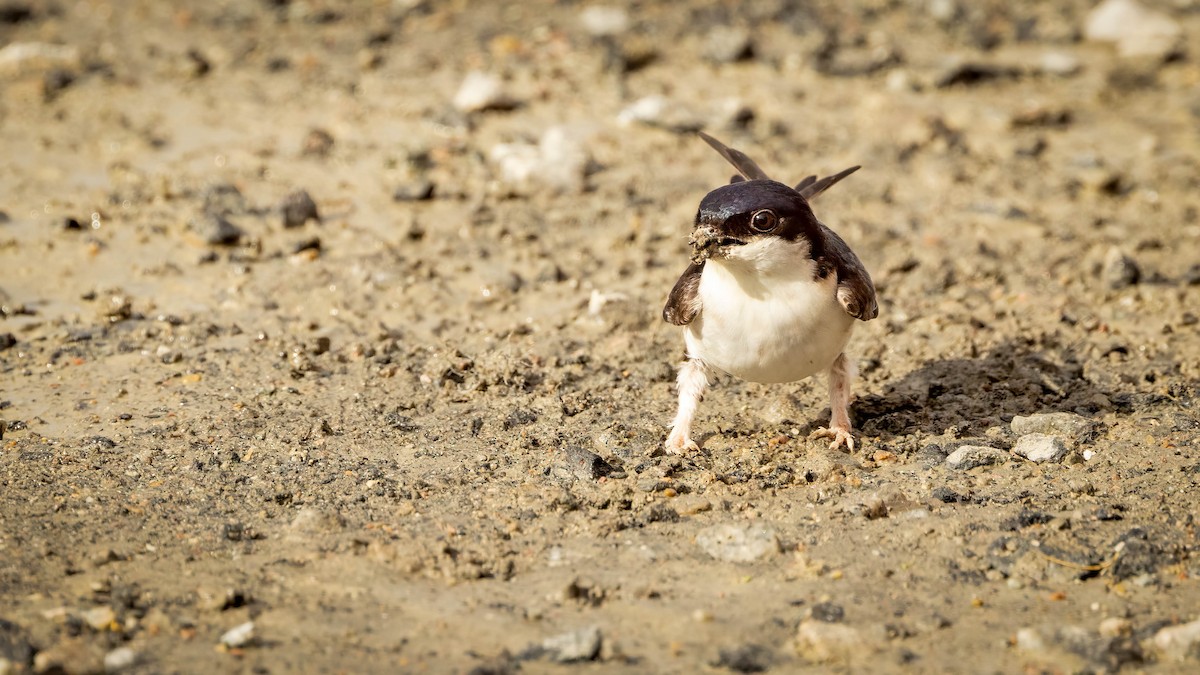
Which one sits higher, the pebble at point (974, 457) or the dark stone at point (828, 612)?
the dark stone at point (828, 612)

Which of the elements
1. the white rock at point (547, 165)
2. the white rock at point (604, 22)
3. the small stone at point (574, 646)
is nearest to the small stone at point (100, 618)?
the small stone at point (574, 646)

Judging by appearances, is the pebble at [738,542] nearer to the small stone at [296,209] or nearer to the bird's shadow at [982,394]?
the bird's shadow at [982,394]

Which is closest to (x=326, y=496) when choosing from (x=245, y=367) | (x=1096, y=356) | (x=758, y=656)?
(x=245, y=367)

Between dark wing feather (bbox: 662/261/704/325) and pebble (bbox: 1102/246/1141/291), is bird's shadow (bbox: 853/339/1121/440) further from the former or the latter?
dark wing feather (bbox: 662/261/704/325)

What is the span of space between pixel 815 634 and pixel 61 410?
3.78 m

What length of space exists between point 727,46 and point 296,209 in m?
4.12

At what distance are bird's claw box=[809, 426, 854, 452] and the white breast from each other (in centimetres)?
48

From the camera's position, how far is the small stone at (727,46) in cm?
1032

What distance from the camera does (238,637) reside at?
4.18 m

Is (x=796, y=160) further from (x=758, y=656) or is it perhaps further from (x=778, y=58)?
(x=758, y=656)

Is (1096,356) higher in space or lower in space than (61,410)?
lower

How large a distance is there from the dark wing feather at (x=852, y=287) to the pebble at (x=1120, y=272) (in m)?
2.44

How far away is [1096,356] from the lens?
672cm

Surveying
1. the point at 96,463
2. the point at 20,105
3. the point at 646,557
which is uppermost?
the point at 20,105
